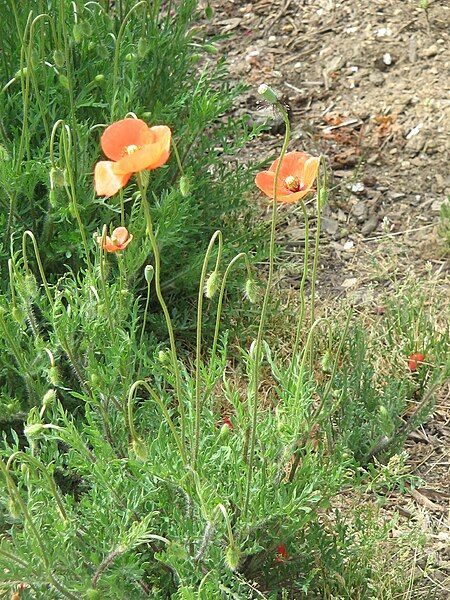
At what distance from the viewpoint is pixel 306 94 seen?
420cm

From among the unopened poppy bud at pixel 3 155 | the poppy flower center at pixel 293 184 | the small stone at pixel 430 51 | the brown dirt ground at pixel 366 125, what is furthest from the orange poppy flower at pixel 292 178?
the small stone at pixel 430 51

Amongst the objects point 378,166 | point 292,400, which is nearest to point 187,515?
point 292,400

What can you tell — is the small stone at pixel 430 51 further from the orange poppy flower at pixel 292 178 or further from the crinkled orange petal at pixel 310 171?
the crinkled orange petal at pixel 310 171

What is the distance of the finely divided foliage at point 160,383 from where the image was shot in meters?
1.90

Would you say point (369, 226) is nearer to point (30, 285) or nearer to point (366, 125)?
point (366, 125)

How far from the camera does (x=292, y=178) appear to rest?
188 cm

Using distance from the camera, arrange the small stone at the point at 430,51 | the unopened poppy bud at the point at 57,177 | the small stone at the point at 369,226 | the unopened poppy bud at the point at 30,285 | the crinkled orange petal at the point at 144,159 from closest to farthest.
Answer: the crinkled orange petal at the point at 144,159
the unopened poppy bud at the point at 57,177
the unopened poppy bud at the point at 30,285
the small stone at the point at 369,226
the small stone at the point at 430,51

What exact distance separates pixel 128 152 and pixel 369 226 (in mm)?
2060

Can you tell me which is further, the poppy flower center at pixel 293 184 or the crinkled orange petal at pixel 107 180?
the poppy flower center at pixel 293 184

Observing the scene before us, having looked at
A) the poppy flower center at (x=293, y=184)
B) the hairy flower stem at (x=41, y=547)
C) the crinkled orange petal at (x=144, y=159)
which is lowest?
the hairy flower stem at (x=41, y=547)

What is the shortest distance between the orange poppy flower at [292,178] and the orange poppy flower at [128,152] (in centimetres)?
23

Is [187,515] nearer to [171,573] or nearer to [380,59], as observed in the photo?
[171,573]

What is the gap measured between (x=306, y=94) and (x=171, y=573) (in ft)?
8.59

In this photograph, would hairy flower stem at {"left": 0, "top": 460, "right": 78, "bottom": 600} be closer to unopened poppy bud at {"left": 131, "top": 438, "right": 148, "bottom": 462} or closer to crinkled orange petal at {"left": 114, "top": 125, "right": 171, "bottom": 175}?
unopened poppy bud at {"left": 131, "top": 438, "right": 148, "bottom": 462}
